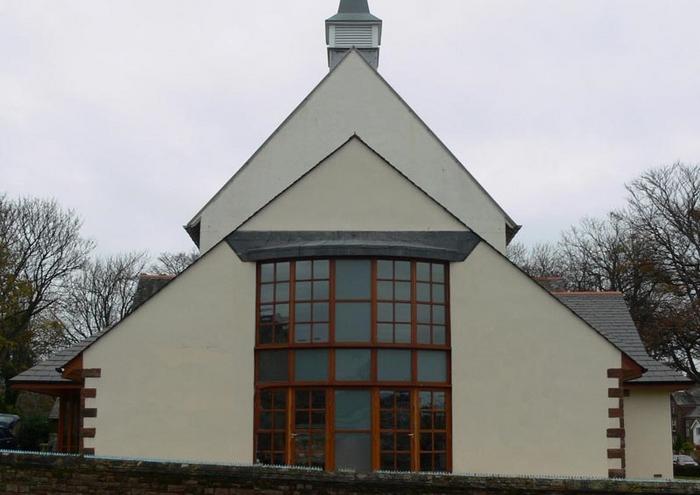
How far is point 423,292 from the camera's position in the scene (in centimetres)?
1798

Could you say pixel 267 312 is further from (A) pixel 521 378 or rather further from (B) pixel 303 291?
(A) pixel 521 378

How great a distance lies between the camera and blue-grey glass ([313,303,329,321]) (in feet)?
57.6

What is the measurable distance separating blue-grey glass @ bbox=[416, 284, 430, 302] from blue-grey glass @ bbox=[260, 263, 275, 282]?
2.76 meters

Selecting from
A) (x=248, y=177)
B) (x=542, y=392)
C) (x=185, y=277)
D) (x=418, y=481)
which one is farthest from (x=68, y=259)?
(x=418, y=481)

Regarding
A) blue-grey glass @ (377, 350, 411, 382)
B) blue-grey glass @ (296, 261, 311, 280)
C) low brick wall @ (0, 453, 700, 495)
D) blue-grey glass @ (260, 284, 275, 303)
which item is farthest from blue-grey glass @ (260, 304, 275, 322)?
low brick wall @ (0, 453, 700, 495)

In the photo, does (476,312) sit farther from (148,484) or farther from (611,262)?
(611,262)

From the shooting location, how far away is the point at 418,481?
11523mm

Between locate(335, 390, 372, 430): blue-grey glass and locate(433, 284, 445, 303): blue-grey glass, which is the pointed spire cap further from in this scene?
locate(335, 390, 372, 430): blue-grey glass

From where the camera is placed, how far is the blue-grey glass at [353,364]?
57.0ft

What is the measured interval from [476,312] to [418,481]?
6900 millimetres

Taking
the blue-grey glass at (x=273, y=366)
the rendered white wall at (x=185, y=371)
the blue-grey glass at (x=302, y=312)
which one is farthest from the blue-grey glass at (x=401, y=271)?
the rendered white wall at (x=185, y=371)

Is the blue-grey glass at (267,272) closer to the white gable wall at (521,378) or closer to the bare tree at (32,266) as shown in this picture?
the white gable wall at (521,378)

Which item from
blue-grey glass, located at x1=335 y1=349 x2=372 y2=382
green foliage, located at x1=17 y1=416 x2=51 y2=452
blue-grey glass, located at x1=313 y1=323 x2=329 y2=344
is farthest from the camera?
green foliage, located at x1=17 y1=416 x2=51 y2=452

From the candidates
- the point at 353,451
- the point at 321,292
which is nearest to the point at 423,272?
the point at 321,292
